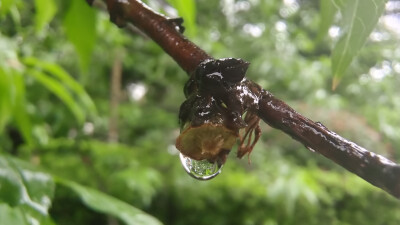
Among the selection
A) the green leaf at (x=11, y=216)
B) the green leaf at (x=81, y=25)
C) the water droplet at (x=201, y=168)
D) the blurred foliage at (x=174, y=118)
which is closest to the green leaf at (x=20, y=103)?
the blurred foliage at (x=174, y=118)

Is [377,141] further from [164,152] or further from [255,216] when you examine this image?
[164,152]

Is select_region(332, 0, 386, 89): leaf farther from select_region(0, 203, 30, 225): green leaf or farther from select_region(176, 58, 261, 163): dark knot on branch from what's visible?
select_region(0, 203, 30, 225): green leaf

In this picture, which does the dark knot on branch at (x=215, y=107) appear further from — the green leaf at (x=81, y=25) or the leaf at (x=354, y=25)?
the green leaf at (x=81, y=25)

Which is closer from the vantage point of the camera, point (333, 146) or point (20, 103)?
point (333, 146)

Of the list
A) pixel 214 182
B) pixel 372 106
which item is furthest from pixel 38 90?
pixel 372 106

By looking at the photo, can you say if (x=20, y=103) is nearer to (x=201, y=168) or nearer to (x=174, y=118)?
(x=201, y=168)

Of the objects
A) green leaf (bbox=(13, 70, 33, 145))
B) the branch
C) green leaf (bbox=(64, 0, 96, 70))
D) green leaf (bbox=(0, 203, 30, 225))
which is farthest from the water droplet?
green leaf (bbox=(13, 70, 33, 145))

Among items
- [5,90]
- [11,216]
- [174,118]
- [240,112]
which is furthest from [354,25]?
[174,118]
